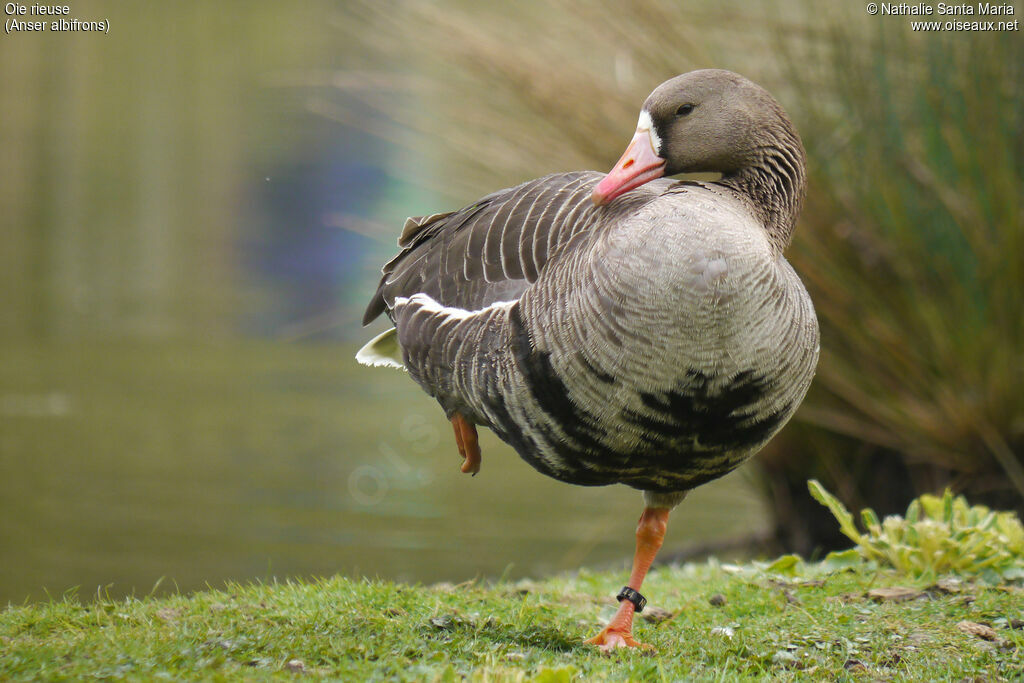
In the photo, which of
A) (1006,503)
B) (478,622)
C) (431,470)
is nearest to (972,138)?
(1006,503)

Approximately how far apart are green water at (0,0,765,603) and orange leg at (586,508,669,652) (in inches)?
109

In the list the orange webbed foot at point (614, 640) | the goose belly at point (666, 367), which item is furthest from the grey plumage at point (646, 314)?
the orange webbed foot at point (614, 640)

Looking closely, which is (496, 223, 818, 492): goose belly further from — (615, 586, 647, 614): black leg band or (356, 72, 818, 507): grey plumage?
(615, 586, 647, 614): black leg band

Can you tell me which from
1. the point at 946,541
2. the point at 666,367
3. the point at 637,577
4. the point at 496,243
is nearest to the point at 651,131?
the point at 496,243

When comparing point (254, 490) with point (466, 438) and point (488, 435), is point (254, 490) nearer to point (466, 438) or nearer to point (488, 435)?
point (488, 435)

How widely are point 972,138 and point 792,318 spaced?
3.43 m

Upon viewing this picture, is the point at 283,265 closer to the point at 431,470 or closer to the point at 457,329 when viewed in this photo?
the point at 431,470

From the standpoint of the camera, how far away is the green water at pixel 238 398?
8594mm

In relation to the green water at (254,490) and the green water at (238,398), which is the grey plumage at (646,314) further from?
the green water at (254,490)

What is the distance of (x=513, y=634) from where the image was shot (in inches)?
154

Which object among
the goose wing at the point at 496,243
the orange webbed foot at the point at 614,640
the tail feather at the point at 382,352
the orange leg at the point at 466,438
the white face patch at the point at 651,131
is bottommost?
the orange webbed foot at the point at 614,640

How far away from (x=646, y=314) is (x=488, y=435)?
11.4 meters

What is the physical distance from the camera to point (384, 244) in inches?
273

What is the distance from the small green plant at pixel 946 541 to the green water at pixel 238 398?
2825 mm
